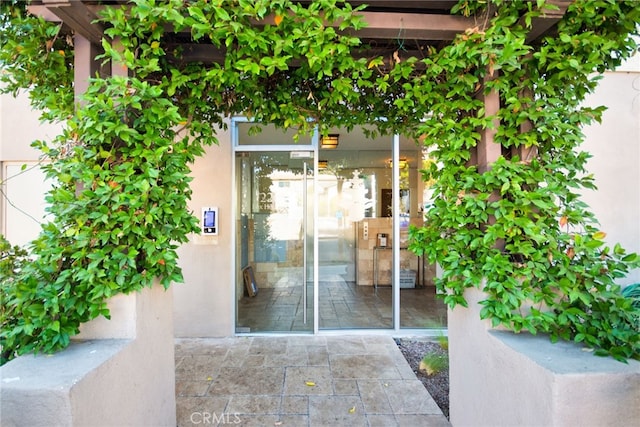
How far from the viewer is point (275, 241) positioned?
414cm

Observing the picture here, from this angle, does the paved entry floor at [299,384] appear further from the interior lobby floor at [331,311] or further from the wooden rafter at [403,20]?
the wooden rafter at [403,20]

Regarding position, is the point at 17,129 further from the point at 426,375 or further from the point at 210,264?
the point at 426,375

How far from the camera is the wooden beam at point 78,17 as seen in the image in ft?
4.97

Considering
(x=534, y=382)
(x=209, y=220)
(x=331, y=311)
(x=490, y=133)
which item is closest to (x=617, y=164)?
(x=490, y=133)

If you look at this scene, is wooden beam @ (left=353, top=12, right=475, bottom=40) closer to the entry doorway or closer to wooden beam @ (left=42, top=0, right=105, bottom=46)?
wooden beam @ (left=42, top=0, right=105, bottom=46)

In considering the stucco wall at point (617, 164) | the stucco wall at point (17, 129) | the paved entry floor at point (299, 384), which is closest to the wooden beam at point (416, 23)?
the paved entry floor at point (299, 384)

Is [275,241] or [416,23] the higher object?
[416,23]

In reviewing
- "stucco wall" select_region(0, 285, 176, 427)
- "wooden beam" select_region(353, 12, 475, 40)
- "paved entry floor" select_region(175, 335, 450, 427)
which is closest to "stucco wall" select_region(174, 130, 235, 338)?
"paved entry floor" select_region(175, 335, 450, 427)

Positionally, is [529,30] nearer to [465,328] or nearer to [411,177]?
[465,328]

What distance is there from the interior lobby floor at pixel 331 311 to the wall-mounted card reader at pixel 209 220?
99cm

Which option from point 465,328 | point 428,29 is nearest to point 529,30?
point 428,29

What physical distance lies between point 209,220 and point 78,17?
2.46 metres

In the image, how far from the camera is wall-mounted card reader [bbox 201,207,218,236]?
3816 millimetres

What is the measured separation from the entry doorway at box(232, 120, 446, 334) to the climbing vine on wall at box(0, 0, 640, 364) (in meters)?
2.10
